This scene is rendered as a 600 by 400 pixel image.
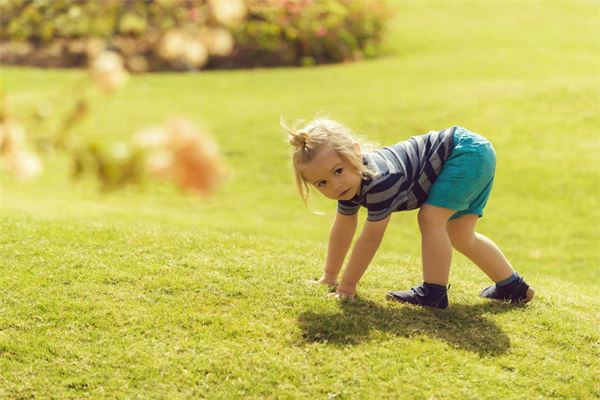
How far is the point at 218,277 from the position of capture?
15.6ft

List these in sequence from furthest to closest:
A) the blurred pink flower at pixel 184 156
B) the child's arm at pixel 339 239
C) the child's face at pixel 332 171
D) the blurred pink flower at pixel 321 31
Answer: the blurred pink flower at pixel 321 31, the child's arm at pixel 339 239, the child's face at pixel 332 171, the blurred pink flower at pixel 184 156

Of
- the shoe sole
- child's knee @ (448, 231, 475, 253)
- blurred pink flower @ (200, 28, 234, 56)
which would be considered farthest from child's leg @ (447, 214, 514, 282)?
blurred pink flower @ (200, 28, 234, 56)

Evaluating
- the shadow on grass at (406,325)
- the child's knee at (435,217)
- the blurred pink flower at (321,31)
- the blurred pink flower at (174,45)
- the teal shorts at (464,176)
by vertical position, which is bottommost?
the shadow on grass at (406,325)

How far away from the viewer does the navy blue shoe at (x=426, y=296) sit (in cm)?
444

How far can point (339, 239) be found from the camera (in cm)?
461

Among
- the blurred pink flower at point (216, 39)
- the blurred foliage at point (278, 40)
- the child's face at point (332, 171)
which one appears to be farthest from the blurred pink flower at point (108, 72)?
the blurred foliage at point (278, 40)

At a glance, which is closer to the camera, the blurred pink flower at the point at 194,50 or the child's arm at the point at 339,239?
the blurred pink flower at the point at 194,50

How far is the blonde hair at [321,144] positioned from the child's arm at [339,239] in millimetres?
396

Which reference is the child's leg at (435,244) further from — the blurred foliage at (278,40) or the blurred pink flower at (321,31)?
the blurred pink flower at (321,31)

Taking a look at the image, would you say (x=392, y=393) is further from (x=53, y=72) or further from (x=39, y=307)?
A: (x=53, y=72)

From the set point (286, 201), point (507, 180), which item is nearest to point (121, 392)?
point (286, 201)

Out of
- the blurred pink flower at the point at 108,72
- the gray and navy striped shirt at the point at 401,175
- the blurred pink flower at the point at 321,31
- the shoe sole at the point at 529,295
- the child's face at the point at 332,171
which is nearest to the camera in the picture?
the blurred pink flower at the point at 108,72

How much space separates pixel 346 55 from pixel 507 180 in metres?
8.02

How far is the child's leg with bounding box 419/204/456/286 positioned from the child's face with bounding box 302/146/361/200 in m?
0.47
